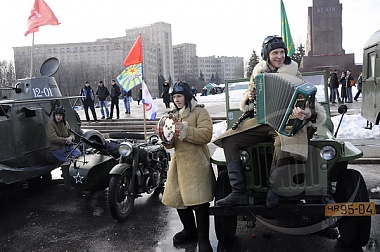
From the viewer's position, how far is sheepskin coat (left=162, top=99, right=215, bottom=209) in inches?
154

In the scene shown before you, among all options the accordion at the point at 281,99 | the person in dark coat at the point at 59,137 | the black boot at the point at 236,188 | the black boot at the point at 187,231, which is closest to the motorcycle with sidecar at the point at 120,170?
the person in dark coat at the point at 59,137

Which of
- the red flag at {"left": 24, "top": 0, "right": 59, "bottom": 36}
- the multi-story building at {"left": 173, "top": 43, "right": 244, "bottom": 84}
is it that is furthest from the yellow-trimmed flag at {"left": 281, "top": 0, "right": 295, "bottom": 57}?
the multi-story building at {"left": 173, "top": 43, "right": 244, "bottom": 84}

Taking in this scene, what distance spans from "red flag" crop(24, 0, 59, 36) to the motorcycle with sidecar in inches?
199

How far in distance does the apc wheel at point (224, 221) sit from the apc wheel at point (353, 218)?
3.61ft

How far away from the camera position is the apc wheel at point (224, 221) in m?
4.04

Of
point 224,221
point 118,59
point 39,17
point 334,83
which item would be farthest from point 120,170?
point 118,59

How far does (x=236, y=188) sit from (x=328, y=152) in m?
0.95

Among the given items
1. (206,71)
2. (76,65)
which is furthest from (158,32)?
(76,65)

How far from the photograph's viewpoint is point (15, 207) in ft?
20.2

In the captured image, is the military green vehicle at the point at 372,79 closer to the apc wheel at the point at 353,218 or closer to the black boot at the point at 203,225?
the apc wheel at the point at 353,218

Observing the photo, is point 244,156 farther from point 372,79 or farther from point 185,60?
point 185,60

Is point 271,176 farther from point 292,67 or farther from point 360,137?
point 360,137

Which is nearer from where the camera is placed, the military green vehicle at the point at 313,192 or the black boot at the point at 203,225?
the military green vehicle at the point at 313,192

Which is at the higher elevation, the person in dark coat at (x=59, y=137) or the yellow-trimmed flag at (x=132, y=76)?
the yellow-trimmed flag at (x=132, y=76)
